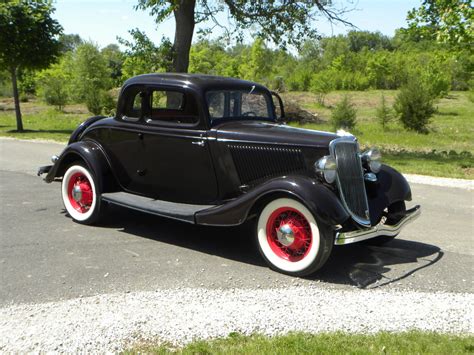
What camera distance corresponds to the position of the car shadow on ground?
479cm

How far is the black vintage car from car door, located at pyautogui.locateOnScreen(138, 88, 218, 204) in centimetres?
1

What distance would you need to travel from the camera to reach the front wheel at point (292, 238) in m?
4.52

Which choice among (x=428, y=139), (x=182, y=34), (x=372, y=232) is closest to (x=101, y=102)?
(x=182, y=34)

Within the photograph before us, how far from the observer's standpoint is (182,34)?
14.6 meters

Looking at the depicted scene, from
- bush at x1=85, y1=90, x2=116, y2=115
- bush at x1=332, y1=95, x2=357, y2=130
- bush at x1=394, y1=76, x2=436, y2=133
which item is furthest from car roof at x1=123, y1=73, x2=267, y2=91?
bush at x1=85, y1=90, x2=116, y2=115

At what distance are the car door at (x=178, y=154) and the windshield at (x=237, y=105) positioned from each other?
21 centimetres

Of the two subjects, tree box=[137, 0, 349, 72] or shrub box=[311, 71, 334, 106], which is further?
shrub box=[311, 71, 334, 106]

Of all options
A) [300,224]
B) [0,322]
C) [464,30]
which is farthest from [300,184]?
[464,30]

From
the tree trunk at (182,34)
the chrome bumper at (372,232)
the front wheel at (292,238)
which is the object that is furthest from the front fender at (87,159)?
the tree trunk at (182,34)

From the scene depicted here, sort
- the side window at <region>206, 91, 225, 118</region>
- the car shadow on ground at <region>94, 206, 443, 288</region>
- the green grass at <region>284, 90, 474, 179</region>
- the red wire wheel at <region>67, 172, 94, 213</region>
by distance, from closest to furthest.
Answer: the car shadow on ground at <region>94, 206, 443, 288</region> → the side window at <region>206, 91, 225, 118</region> → the red wire wheel at <region>67, 172, 94, 213</region> → the green grass at <region>284, 90, 474, 179</region>

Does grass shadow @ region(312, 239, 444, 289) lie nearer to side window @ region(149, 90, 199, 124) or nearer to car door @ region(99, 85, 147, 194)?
side window @ region(149, 90, 199, 124)

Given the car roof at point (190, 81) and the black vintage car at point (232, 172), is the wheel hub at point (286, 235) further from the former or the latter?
the car roof at point (190, 81)

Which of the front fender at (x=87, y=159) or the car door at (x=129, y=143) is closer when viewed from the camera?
the car door at (x=129, y=143)

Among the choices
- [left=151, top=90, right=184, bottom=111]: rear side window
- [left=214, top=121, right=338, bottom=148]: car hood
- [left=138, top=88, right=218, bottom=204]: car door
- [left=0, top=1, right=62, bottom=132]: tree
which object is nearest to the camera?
[left=214, top=121, right=338, bottom=148]: car hood
